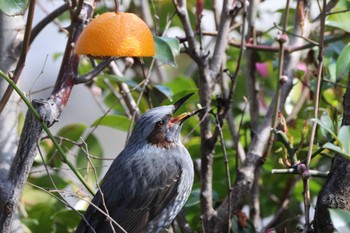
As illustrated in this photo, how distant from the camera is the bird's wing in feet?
9.77

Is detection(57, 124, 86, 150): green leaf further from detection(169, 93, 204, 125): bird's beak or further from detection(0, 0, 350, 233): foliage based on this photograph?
detection(169, 93, 204, 125): bird's beak

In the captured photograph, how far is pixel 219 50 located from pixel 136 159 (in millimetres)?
587

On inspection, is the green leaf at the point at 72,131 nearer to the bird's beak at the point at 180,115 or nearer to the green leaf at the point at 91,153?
the green leaf at the point at 91,153

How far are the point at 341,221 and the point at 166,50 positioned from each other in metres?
1.17

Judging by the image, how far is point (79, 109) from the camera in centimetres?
774

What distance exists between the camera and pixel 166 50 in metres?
2.71

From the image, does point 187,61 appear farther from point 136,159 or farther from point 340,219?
point 340,219

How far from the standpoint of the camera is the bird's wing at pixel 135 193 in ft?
9.77

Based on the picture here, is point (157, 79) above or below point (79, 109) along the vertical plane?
above

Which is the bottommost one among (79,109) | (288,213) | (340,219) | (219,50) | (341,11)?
(79,109)

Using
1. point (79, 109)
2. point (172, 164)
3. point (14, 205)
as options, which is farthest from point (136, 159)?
point (79, 109)

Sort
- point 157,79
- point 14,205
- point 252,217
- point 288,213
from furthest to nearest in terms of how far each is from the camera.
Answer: point 157,79, point 288,213, point 252,217, point 14,205

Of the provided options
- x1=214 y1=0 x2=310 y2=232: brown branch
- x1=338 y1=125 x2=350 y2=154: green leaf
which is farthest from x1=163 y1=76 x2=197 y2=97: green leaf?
x1=338 y1=125 x2=350 y2=154: green leaf

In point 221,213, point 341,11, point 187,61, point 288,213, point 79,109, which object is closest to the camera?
point 341,11
